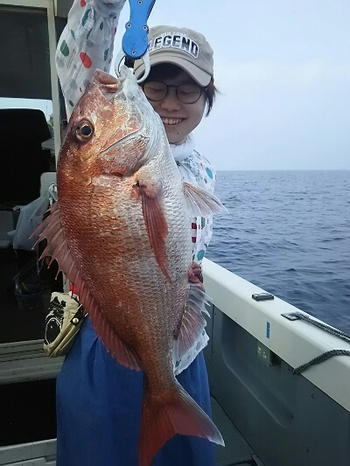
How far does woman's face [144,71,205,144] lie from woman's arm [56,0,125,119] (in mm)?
229

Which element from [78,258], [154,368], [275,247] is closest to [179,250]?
[78,258]

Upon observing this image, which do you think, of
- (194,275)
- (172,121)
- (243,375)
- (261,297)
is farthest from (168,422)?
(243,375)

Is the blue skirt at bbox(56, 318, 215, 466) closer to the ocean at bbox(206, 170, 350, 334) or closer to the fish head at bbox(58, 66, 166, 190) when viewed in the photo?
the fish head at bbox(58, 66, 166, 190)

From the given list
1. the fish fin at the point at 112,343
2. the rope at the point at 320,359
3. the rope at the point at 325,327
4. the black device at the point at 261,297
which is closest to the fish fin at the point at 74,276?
the fish fin at the point at 112,343

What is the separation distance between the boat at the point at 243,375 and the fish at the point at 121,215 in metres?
1.08

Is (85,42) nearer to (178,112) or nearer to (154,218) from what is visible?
(178,112)

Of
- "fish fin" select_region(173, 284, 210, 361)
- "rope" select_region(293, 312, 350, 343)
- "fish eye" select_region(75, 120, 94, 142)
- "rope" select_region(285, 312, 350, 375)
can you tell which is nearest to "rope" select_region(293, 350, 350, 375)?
"rope" select_region(285, 312, 350, 375)

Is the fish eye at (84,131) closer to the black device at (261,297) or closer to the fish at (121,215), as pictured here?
the fish at (121,215)

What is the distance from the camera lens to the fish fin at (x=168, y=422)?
134 cm

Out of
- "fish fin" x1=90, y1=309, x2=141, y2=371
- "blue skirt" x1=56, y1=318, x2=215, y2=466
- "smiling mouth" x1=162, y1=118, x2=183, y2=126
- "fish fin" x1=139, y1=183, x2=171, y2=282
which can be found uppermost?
"smiling mouth" x1=162, y1=118, x2=183, y2=126

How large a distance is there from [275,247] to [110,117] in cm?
846

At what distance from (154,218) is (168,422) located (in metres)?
0.67

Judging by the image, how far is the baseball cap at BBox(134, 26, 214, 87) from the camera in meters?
1.44

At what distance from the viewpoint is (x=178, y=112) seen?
1569 mm
